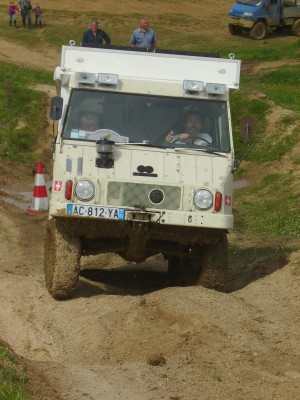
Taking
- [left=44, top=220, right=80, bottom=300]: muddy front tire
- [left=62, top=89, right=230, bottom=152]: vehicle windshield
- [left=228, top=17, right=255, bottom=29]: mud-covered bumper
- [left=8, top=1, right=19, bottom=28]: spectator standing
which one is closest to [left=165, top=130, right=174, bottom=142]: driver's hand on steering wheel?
[left=62, top=89, right=230, bottom=152]: vehicle windshield

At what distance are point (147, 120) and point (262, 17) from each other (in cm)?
2953

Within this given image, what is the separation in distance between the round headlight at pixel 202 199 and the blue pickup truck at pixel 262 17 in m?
29.8

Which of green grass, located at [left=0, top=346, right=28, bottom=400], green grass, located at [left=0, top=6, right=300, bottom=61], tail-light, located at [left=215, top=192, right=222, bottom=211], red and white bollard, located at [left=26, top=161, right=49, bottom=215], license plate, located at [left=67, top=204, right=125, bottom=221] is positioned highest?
green grass, located at [left=0, top=6, right=300, bottom=61]

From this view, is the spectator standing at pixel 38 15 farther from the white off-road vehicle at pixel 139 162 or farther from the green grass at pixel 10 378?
the green grass at pixel 10 378

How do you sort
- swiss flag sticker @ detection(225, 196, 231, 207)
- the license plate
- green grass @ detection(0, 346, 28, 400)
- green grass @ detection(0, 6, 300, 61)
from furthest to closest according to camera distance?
green grass @ detection(0, 6, 300, 61) → swiss flag sticker @ detection(225, 196, 231, 207) → the license plate → green grass @ detection(0, 346, 28, 400)

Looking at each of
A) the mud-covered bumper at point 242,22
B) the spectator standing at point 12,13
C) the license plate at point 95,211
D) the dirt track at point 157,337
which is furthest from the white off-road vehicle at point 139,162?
the spectator standing at point 12,13

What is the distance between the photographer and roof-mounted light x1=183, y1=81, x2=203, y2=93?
11328 millimetres

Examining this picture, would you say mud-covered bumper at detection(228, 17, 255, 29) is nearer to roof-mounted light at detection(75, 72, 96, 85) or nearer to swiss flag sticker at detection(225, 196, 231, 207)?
roof-mounted light at detection(75, 72, 96, 85)

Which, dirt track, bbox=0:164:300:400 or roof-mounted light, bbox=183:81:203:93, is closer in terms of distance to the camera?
dirt track, bbox=0:164:300:400

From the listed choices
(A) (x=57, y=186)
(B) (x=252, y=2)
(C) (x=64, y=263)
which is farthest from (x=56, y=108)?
(B) (x=252, y=2)

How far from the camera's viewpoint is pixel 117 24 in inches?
1662

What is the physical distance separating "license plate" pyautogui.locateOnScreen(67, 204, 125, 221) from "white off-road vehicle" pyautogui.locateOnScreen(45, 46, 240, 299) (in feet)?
0.03

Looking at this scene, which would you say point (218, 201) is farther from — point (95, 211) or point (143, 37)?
point (143, 37)

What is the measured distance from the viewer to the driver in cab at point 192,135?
A: 11.1 m
